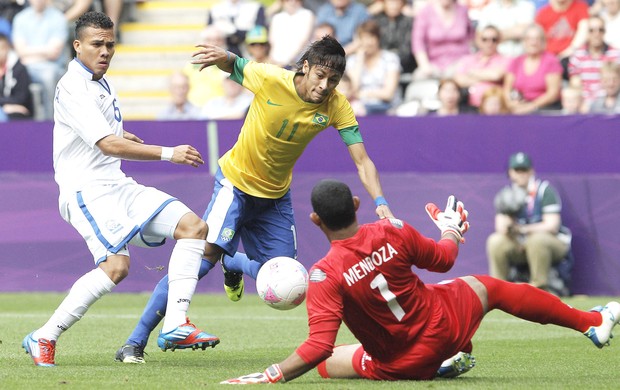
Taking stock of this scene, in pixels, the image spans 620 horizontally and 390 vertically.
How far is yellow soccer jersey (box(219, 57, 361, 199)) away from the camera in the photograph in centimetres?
906

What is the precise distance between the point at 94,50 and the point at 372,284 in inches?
111

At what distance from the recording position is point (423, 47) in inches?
686

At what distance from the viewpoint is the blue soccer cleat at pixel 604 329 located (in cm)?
758

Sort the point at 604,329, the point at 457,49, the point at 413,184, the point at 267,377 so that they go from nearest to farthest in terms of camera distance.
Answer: the point at 267,377 → the point at 604,329 → the point at 413,184 → the point at 457,49

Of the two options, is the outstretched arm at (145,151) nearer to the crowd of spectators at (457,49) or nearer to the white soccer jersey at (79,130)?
the white soccer jersey at (79,130)

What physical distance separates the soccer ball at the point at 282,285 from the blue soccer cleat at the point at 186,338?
1.47 ft

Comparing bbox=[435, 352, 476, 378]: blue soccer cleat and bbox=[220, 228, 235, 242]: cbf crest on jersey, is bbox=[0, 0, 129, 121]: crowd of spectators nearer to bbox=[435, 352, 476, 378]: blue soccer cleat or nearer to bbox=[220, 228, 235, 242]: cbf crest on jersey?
bbox=[220, 228, 235, 242]: cbf crest on jersey

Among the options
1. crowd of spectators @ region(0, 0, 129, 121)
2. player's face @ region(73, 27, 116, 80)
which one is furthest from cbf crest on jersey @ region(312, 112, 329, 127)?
crowd of spectators @ region(0, 0, 129, 121)

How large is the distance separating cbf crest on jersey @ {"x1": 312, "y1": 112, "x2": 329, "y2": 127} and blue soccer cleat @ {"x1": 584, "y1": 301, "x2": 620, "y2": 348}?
2482 mm

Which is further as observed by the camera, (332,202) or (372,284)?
(372,284)

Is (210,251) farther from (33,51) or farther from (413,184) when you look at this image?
(33,51)

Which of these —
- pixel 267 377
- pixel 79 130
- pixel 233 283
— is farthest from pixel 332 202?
pixel 233 283

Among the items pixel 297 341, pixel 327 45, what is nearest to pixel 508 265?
pixel 297 341

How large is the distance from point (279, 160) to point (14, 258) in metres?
6.73
